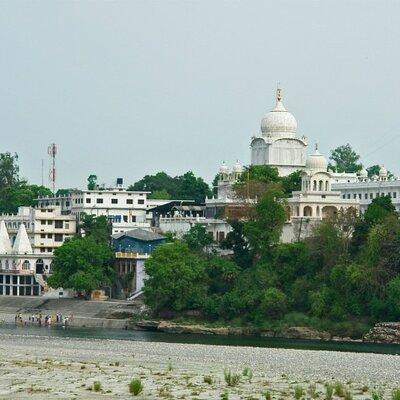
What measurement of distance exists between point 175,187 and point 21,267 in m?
34.1

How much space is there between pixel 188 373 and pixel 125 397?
26.7 feet

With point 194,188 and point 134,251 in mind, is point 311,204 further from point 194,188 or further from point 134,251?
point 194,188

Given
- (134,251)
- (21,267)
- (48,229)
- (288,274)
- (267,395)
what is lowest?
(267,395)

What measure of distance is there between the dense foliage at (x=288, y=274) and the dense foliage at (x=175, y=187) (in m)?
30.3

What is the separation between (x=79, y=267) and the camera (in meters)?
95.6

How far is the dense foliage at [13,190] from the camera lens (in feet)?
419

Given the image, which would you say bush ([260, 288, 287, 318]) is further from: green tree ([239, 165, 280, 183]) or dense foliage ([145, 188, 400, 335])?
green tree ([239, 165, 280, 183])

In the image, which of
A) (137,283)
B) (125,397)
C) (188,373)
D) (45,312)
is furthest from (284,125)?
(125,397)

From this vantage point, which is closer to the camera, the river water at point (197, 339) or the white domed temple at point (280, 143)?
the river water at point (197, 339)

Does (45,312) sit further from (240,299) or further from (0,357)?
(0,357)

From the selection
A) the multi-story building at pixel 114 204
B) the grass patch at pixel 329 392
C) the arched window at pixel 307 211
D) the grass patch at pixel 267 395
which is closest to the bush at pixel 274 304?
the arched window at pixel 307 211

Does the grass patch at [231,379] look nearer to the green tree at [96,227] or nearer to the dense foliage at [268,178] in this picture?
the dense foliage at [268,178]

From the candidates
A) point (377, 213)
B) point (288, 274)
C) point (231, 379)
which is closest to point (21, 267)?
point (288, 274)

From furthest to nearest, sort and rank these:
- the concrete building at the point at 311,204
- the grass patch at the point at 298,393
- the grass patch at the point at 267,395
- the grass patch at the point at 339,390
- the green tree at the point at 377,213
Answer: the concrete building at the point at 311,204, the green tree at the point at 377,213, the grass patch at the point at 339,390, the grass patch at the point at 298,393, the grass patch at the point at 267,395
